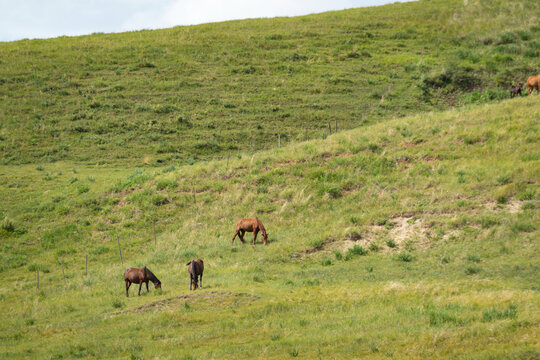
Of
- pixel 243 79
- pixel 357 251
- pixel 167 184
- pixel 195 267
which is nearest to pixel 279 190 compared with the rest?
pixel 167 184

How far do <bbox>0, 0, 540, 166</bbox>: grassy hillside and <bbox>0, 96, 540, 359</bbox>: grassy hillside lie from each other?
713 cm

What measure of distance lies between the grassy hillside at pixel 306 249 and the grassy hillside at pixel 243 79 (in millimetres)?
7132

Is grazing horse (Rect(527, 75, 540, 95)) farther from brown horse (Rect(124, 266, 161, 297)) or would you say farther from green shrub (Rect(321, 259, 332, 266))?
brown horse (Rect(124, 266, 161, 297))

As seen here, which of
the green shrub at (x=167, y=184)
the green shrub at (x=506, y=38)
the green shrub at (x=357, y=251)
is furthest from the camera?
the green shrub at (x=506, y=38)

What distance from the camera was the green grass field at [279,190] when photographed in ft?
48.8

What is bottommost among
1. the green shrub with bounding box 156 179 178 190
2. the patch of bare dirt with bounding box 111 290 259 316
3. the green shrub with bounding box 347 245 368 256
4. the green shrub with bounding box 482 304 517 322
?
the green shrub with bounding box 347 245 368 256

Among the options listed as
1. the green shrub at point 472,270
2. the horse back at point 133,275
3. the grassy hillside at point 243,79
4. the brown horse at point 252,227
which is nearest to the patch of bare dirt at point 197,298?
the horse back at point 133,275

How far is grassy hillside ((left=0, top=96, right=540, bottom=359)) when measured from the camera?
45.2ft

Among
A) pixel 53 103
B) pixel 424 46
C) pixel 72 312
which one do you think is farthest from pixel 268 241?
pixel 424 46

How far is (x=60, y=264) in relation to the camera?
28.5 metres

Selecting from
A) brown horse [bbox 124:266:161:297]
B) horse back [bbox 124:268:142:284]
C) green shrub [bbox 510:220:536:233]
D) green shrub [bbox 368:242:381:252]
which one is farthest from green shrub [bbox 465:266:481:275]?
horse back [bbox 124:268:142:284]

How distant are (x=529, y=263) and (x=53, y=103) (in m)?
47.9

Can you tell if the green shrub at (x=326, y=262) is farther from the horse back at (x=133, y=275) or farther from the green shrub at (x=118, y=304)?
the green shrub at (x=118, y=304)

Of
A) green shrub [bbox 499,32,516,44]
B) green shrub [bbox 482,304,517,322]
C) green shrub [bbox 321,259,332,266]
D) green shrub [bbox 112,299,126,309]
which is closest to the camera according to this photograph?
green shrub [bbox 482,304,517,322]
